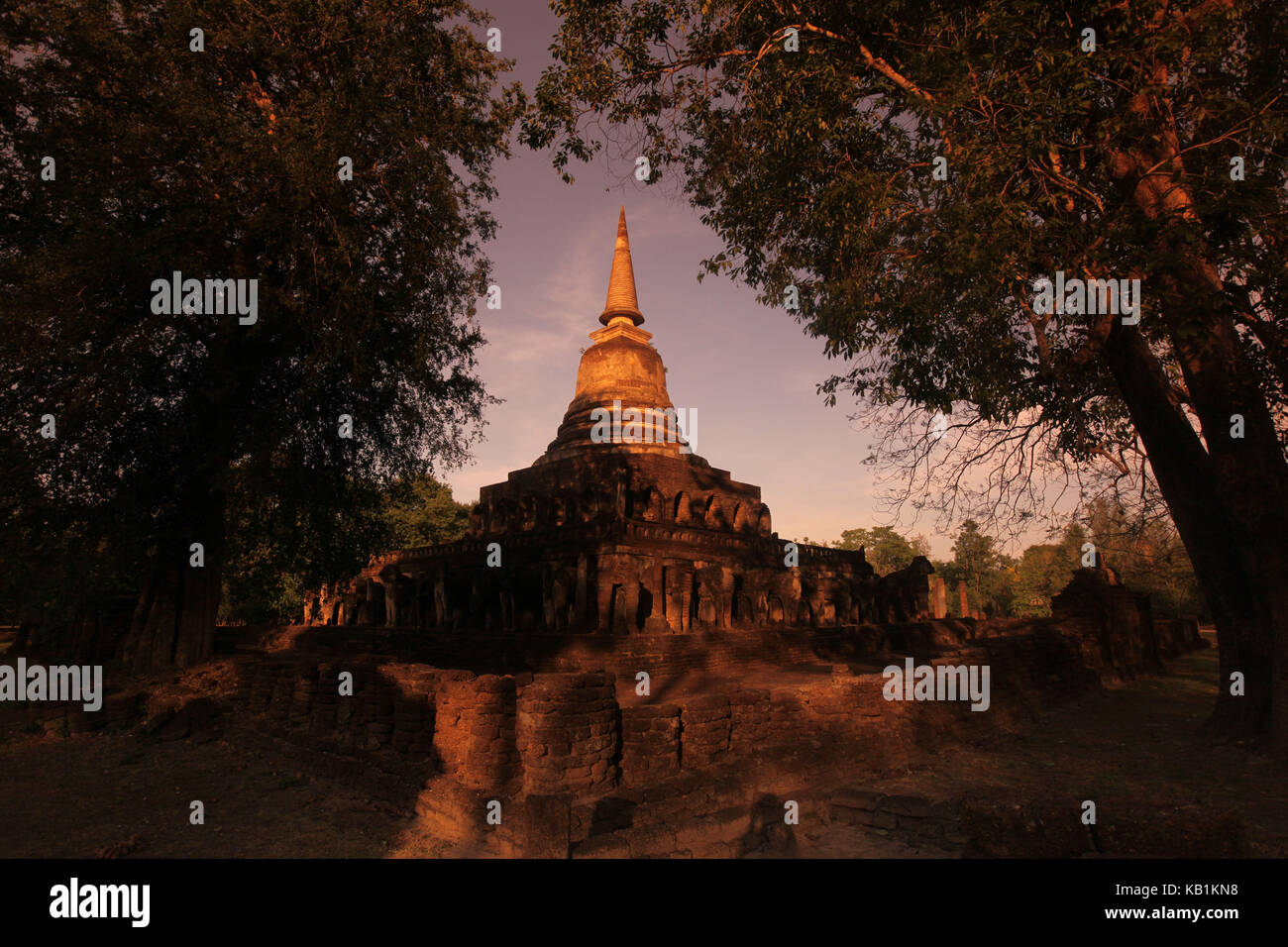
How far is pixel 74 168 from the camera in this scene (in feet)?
30.1

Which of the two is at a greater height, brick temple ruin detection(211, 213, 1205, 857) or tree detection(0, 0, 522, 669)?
tree detection(0, 0, 522, 669)

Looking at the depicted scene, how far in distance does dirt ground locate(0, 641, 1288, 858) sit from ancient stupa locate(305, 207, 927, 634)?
652 centimetres

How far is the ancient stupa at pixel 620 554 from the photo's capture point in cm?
1486

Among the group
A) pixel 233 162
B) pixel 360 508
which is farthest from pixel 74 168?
pixel 360 508

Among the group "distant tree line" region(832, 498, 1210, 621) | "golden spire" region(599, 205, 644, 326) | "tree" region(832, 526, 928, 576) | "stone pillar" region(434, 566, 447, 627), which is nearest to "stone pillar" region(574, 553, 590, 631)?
"stone pillar" region(434, 566, 447, 627)

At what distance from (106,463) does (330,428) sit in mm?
3409

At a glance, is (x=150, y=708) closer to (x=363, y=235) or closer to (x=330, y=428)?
(x=330, y=428)

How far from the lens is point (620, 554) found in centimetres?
1517

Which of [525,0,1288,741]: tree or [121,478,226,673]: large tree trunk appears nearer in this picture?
[525,0,1288,741]: tree

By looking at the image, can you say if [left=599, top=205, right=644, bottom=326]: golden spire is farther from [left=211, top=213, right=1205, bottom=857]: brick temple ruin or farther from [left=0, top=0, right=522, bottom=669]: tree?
[left=0, top=0, right=522, bottom=669]: tree

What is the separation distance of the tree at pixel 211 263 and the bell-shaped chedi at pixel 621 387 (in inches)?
449

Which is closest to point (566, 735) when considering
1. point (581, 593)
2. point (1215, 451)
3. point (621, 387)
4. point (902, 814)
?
point (902, 814)

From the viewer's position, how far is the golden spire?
88.1 feet

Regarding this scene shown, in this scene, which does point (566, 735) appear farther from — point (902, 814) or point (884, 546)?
point (884, 546)
